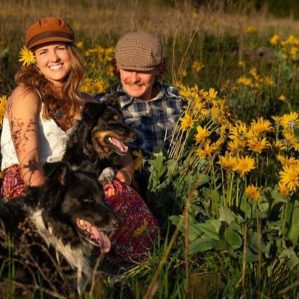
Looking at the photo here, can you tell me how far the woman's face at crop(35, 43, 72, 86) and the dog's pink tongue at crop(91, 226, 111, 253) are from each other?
4.58ft

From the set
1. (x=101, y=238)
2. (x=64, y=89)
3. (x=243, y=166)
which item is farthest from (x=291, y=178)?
(x=64, y=89)

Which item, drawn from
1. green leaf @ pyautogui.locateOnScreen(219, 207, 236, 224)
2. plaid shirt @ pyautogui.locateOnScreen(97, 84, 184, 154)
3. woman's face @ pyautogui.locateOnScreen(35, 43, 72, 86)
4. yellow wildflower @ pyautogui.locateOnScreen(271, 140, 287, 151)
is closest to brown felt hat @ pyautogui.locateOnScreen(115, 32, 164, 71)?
plaid shirt @ pyautogui.locateOnScreen(97, 84, 184, 154)

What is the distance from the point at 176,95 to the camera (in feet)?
16.1

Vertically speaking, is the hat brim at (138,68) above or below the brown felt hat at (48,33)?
below

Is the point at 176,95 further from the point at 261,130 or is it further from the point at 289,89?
the point at 289,89

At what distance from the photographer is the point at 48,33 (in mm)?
3990

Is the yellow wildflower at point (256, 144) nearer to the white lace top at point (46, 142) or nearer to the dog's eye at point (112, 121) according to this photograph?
the dog's eye at point (112, 121)

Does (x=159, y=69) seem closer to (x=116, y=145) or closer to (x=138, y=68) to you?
(x=138, y=68)

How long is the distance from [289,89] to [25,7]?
3533mm

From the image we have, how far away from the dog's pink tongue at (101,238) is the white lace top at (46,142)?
1.01m

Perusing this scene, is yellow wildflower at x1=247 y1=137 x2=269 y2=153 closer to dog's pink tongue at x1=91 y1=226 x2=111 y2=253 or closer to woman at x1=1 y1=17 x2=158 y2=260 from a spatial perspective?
woman at x1=1 y1=17 x2=158 y2=260

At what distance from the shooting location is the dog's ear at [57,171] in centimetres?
277

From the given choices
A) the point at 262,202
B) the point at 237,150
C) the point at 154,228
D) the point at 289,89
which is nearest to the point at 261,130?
the point at 237,150

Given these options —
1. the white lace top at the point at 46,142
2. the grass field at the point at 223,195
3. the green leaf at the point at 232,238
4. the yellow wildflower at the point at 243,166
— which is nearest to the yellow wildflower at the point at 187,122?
the grass field at the point at 223,195
